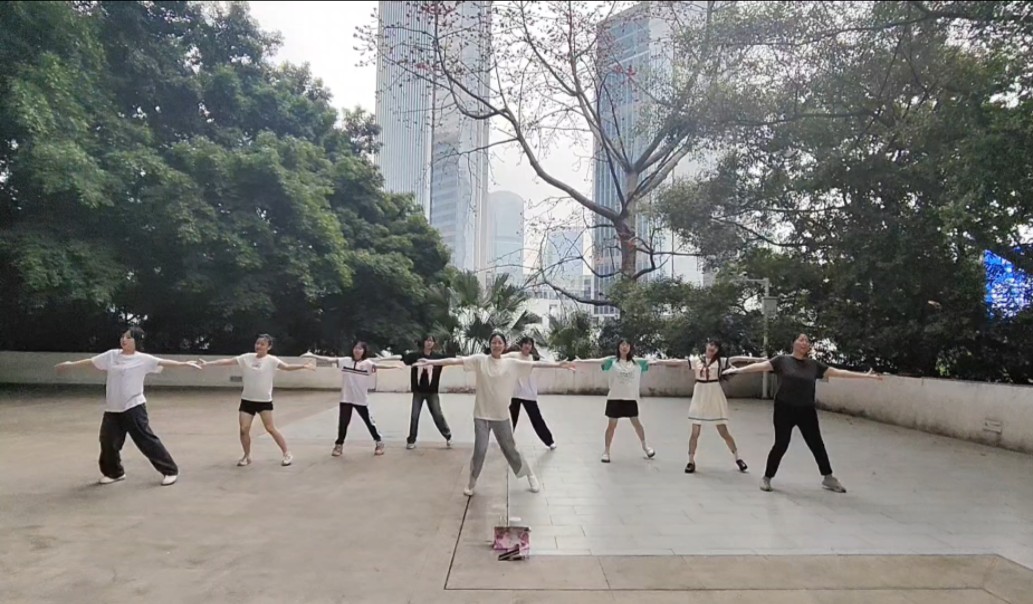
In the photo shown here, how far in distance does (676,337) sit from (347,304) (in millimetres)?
8997

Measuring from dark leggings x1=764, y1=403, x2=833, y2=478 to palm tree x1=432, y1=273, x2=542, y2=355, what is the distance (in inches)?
405

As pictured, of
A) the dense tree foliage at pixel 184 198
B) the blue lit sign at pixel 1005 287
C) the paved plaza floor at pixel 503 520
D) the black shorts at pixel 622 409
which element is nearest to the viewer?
the paved plaza floor at pixel 503 520

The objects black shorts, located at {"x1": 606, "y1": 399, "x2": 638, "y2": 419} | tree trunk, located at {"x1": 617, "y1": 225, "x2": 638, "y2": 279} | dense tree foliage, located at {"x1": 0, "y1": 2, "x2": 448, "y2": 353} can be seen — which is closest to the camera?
black shorts, located at {"x1": 606, "y1": 399, "x2": 638, "y2": 419}

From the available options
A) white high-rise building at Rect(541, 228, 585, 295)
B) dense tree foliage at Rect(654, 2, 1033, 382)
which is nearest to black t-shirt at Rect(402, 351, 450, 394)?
dense tree foliage at Rect(654, 2, 1033, 382)

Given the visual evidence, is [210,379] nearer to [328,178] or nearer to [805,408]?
[328,178]

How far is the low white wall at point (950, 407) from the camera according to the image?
912 centimetres

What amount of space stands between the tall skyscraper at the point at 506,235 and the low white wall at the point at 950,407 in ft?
28.5

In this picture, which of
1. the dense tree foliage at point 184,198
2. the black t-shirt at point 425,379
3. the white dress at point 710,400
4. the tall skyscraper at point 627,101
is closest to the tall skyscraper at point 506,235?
the dense tree foliage at point 184,198

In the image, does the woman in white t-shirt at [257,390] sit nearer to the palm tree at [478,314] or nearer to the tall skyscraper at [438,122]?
the palm tree at [478,314]

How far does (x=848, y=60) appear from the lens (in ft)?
34.9

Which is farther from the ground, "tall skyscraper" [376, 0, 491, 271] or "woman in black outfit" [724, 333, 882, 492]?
"tall skyscraper" [376, 0, 491, 271]

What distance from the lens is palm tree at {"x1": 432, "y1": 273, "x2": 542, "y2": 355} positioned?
655 inches

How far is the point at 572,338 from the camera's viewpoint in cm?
1694

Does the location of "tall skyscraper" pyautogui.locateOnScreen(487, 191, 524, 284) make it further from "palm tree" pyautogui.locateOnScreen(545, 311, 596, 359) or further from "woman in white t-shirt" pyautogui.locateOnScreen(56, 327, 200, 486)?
"woman in white t-shirt" pyautogui.locateOnScreen(56, 327, 200, 486)
